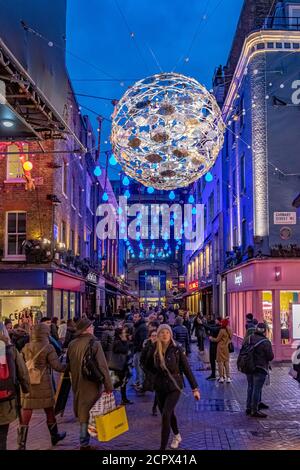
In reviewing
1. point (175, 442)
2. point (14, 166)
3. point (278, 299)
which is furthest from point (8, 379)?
point (14, 166)

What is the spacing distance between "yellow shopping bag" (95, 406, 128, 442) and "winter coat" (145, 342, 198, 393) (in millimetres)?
689

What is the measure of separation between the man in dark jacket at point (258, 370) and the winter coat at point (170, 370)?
2.61 metres

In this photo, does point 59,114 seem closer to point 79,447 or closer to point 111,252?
point 79,447

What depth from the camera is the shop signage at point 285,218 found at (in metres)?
19.9

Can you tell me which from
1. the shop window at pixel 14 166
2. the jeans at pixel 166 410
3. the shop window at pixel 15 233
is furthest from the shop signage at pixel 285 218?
the jeans at pixel 166 410

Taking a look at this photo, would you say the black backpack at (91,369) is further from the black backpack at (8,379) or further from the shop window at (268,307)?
the shop window at (268,307)

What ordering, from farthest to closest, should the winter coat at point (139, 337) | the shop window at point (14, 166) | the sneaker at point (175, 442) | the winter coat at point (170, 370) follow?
the shop window at point (14, 166)
the winter coat at point (139, 337)
the sneaker at point (175, 442)
the winter coat at point (170, 370)

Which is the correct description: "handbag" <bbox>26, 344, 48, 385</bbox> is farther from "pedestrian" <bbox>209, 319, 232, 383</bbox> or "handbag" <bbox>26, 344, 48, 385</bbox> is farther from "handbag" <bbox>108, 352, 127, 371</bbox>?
"pedestrian" <bbox>209, 319, 232, 383</bbox>

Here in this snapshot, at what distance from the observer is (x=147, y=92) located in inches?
399

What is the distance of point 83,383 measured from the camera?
6.89m

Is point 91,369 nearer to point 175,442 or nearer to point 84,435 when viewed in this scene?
point 84,435

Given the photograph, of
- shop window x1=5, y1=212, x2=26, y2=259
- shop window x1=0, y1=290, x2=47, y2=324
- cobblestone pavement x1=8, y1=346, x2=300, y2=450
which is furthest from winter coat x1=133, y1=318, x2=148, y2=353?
shop window x1=5, y1=212, x2=26, y2=259

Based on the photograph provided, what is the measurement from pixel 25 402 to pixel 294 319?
521 inches

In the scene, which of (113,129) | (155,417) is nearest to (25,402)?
(155,417)
